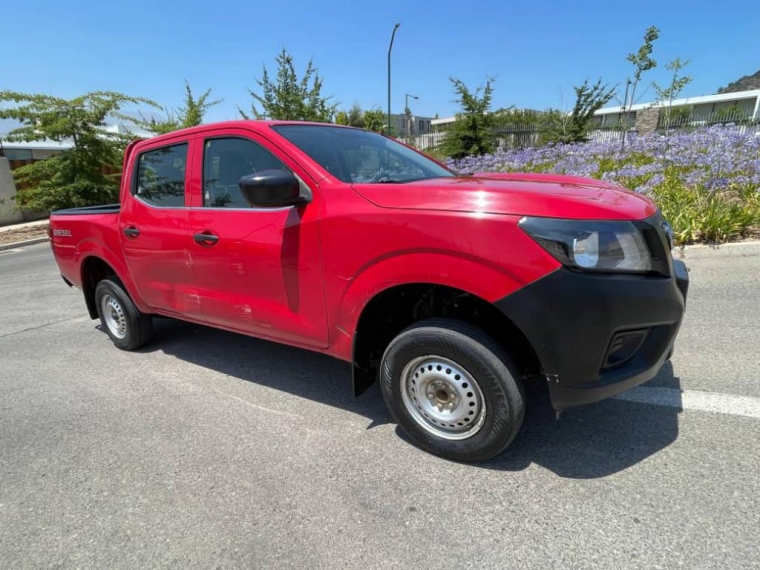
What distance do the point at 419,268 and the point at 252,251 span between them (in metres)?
1.19

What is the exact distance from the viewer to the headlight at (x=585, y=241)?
1.99 meters

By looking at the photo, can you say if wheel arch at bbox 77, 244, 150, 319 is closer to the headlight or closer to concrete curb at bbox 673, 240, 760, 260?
the headlight

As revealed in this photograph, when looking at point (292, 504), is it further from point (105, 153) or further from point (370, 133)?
point (105, 153)

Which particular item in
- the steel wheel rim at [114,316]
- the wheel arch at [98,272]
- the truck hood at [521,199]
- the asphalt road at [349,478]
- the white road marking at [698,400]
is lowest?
the asphalt road at [349,478]

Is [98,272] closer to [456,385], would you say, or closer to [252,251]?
[252,251]

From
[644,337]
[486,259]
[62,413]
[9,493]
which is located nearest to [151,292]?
[62,413]

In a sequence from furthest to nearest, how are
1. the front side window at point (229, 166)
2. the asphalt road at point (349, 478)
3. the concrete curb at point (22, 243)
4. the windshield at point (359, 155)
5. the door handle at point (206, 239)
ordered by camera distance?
the concrete curb at point (22, 243) < the door handle at point (206, 239) < the front side window at point (229, 166) < the windshield at point (359, 155) < the asphalt road at point (349, 478)

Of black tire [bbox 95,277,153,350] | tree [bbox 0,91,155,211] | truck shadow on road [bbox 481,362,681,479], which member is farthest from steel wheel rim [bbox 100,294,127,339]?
tree [bbox 0,91,155,211]

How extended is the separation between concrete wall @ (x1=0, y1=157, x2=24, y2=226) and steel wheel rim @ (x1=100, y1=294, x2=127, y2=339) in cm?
1414

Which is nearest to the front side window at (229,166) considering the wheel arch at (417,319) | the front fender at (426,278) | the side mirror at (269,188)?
the side mirror at (269,188)

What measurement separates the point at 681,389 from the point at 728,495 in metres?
1.05

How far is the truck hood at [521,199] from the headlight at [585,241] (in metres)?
0.04

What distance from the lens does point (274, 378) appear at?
12.1 ft

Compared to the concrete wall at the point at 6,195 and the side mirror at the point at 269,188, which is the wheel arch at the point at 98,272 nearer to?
the side mirror at the point at 269,188
